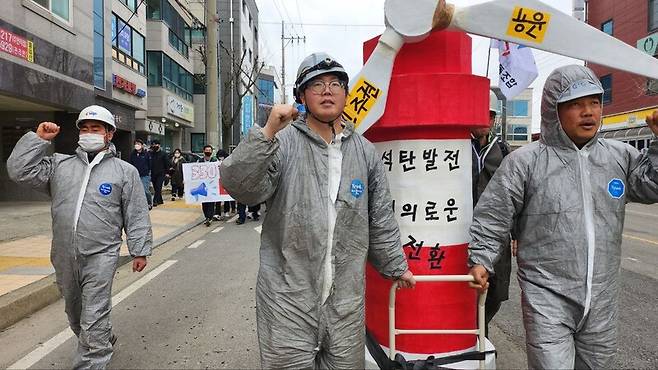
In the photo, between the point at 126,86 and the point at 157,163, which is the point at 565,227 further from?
the point at 126,86

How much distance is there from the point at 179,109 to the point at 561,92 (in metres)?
30.8

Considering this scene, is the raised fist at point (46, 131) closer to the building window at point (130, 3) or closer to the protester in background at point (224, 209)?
the protester in background at point (224, 209)

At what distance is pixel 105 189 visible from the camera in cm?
340

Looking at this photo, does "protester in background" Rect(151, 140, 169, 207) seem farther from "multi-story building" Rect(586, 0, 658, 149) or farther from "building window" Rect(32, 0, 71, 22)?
"multi-story building" Rect(586, 0, 658, 149)

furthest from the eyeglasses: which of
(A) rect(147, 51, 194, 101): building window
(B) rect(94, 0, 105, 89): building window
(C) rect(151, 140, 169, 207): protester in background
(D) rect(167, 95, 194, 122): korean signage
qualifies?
(D) rect(167, 95, 194, 122): korean signage

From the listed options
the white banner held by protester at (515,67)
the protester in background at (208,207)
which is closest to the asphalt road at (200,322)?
the white banner held by protester at (515,67)

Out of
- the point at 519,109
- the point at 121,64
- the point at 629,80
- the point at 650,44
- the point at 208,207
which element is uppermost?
the point at 519,109

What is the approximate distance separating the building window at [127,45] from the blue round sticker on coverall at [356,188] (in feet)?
66.7

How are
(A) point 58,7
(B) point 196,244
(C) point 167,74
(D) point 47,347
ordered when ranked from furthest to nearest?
1. (C) point 167,74
2. (A) point 58,7
3. (B) point 196,244
4. (D) point 47,347

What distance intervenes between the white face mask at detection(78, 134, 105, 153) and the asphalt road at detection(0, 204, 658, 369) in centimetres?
164

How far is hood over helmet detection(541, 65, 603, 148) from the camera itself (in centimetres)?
239

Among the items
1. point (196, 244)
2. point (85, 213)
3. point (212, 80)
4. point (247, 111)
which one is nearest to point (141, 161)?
point (212, 80)

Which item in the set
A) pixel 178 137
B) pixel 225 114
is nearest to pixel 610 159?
pixel 225 114

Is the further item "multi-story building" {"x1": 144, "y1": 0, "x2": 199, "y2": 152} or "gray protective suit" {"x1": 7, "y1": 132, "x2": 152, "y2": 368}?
"multi-story building" {"x1": 144, "y1": 0, "x2": 199, "y2": 152}
